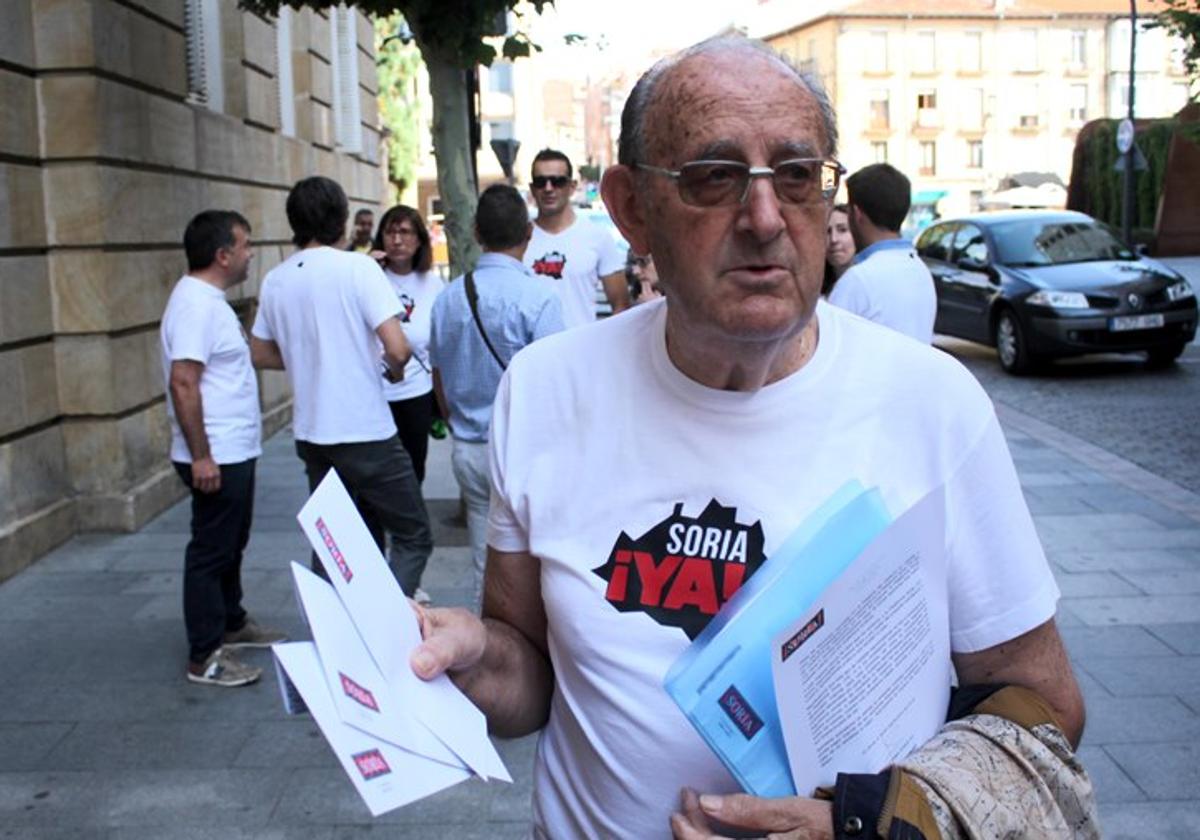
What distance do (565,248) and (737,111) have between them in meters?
5.76

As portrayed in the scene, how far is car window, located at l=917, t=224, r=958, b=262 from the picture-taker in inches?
643

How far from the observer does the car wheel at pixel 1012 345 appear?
1436 cm

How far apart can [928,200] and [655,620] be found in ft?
244

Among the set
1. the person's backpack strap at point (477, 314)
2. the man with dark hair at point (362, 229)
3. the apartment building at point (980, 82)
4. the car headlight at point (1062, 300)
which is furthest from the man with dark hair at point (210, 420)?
the apartment building at point (980, 82)

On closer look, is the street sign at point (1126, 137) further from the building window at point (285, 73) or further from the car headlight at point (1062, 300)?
the building window at point (285, 73)

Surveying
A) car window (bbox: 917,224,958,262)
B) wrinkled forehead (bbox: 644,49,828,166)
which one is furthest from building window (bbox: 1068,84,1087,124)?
wrinkled forehead (bbox: 644,49,828,166)

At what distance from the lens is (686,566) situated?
1.65 m

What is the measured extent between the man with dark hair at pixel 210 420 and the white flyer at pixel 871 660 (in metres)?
3.98

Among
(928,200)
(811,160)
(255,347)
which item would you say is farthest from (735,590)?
(928,200)

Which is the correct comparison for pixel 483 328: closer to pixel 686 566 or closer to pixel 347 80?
pixel 686 566

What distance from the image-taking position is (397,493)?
550cm

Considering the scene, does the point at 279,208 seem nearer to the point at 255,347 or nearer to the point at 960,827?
the point at 255,347

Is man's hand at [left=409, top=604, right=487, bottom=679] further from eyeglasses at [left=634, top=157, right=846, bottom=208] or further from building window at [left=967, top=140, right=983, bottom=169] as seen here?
building window at [left=967, top=140, right=983, bottom=169]

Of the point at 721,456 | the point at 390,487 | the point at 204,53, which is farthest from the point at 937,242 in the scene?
the point at 721,456
